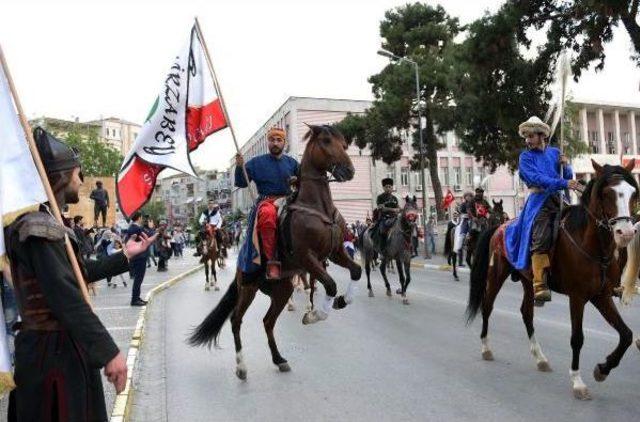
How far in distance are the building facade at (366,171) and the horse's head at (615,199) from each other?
5229 cm

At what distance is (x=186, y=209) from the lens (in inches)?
6634

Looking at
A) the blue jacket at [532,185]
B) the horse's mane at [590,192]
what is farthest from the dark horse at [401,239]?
the horse's mane at [590,192]

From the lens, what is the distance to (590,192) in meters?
6.25

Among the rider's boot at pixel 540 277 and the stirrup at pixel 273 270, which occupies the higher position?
the stirrup at pixel 273 270

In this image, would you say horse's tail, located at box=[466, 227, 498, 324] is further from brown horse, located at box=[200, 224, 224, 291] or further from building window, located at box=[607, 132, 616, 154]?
building window, located at box=[607, 132, 616, 154]

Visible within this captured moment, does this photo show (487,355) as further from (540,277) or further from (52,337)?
(52,337)

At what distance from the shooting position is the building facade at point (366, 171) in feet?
199

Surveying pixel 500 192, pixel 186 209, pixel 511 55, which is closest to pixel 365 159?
pixel 500 192

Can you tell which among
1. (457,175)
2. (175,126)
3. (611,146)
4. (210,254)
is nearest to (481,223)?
(210,254)

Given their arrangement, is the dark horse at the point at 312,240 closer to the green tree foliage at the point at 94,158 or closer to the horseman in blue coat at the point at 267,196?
the horseman in blue coat at the point at 267,196

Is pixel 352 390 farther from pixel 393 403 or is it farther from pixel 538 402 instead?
pixel 538 402

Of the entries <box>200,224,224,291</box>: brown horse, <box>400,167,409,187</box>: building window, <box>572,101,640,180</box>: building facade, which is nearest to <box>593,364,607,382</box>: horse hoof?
<box>200,224,224,291</box>: brown horse

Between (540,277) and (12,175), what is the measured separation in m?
5.48

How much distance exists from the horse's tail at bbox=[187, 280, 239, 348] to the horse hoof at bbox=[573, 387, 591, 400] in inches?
155
